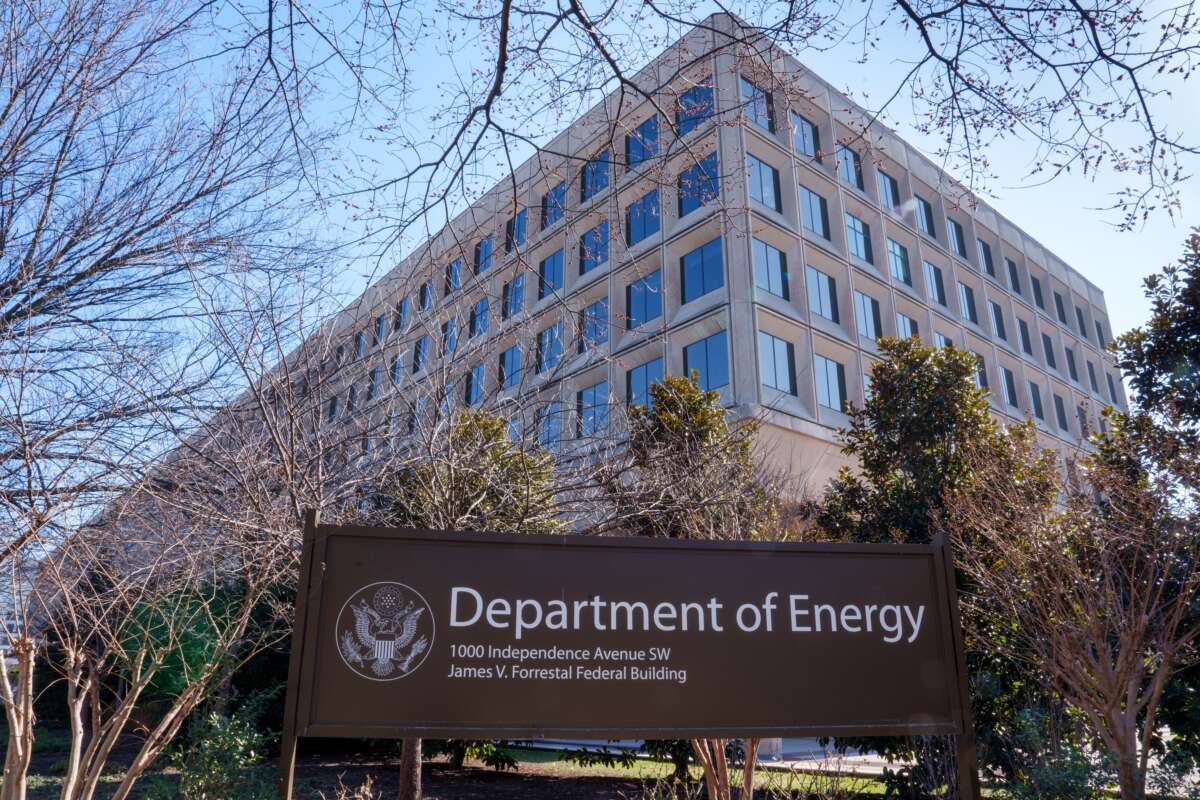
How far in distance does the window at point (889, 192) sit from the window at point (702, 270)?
30.2 feet

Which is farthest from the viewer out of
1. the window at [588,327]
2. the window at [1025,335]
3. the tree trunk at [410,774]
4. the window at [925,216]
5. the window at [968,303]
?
the window at [1025,335]

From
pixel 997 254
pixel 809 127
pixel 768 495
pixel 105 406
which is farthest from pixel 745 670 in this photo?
pixel 997 254

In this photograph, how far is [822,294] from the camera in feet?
76.2

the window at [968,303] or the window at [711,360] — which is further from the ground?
the window at [968,303]

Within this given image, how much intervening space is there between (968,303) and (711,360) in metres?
14.8

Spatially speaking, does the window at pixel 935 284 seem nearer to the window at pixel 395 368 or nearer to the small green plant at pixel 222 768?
the window at pixel 395 368

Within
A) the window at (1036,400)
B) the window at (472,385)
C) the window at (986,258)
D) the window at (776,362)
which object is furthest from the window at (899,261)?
the window at (472,385)

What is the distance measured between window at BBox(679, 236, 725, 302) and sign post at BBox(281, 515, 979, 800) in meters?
17.7

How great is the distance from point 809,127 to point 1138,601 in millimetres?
20357

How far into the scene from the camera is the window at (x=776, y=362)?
20094 mm

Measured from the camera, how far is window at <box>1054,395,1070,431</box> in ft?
110

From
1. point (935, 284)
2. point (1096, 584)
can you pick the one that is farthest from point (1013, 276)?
point (1096, 584)

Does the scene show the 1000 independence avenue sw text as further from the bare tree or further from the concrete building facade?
the concrete building facade

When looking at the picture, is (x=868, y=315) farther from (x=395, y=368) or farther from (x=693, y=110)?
(x=693, y=110)
